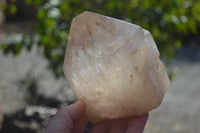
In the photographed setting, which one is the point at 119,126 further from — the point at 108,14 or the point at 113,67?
the point at 108,14

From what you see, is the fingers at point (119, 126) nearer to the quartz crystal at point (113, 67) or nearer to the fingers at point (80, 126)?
the quartz crystal at point (113, 67)

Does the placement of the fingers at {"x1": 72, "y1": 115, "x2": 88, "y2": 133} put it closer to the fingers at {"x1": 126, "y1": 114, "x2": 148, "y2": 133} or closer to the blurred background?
the fingers at {"x1": 126, "y1": 114, "x2": 148, "y2": 133}

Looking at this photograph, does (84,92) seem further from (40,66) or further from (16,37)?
(40,66)

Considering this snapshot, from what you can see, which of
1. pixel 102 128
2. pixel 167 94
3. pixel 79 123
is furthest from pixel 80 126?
pixel 167 94

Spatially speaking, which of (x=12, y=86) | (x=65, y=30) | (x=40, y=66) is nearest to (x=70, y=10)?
(x=65, y=30)

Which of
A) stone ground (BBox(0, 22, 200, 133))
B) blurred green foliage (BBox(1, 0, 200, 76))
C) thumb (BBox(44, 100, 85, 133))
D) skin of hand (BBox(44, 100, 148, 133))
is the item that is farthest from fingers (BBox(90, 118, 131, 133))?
stone ground (BBox(0, 22, 200, 133))
